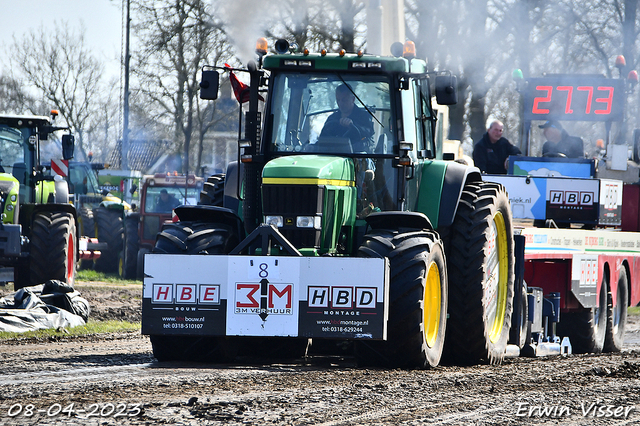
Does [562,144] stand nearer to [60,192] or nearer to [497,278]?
[497,278]

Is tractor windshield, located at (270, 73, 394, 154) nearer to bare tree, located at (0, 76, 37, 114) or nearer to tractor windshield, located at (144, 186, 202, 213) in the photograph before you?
tractor windshield, located at (144, 186, 202, 213)

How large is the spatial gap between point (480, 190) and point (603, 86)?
6.09 m

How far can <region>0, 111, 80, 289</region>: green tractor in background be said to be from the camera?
43.3 feet

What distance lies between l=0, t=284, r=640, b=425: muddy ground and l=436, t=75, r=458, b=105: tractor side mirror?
214cm

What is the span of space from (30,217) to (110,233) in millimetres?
7670

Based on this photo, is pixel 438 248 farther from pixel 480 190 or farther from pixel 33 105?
pixel 33 105

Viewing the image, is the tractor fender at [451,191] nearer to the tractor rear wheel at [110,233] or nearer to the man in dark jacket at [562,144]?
the man in dark jacket at [562,144]

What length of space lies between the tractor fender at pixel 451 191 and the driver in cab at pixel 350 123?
0.78m

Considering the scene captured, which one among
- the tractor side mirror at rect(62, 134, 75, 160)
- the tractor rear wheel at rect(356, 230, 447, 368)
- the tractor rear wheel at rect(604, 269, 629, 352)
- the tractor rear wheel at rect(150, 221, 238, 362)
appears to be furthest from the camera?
the tractor side mirror at rect(62, 134, 75, 160)

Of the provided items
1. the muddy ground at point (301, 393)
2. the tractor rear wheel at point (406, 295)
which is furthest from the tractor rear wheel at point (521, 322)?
the tractor rear wheel at point (406, 295)

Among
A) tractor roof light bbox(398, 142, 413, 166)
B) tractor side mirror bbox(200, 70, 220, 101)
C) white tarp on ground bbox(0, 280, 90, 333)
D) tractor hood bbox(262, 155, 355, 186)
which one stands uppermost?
tractor side mirror bbox(200, 70, 220, 101)

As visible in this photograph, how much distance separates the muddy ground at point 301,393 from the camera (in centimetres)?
484

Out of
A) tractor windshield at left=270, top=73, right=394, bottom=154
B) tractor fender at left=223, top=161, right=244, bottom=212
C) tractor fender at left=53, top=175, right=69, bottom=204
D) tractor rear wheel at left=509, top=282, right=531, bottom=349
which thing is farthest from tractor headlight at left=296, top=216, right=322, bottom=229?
tractor fender at left=53, top=175, right=69, bottom=204

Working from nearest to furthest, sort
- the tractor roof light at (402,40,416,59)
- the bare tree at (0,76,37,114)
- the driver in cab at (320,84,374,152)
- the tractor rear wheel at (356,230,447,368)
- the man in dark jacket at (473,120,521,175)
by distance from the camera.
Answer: the tractor rear wheel at (356,230,447,368), the driver in cab at (320,84,374,152), the tractor roof light at (402,40,416,59), the man in dark jacket at (473,120,521,175), the bare tree at (0,76,37,114)
